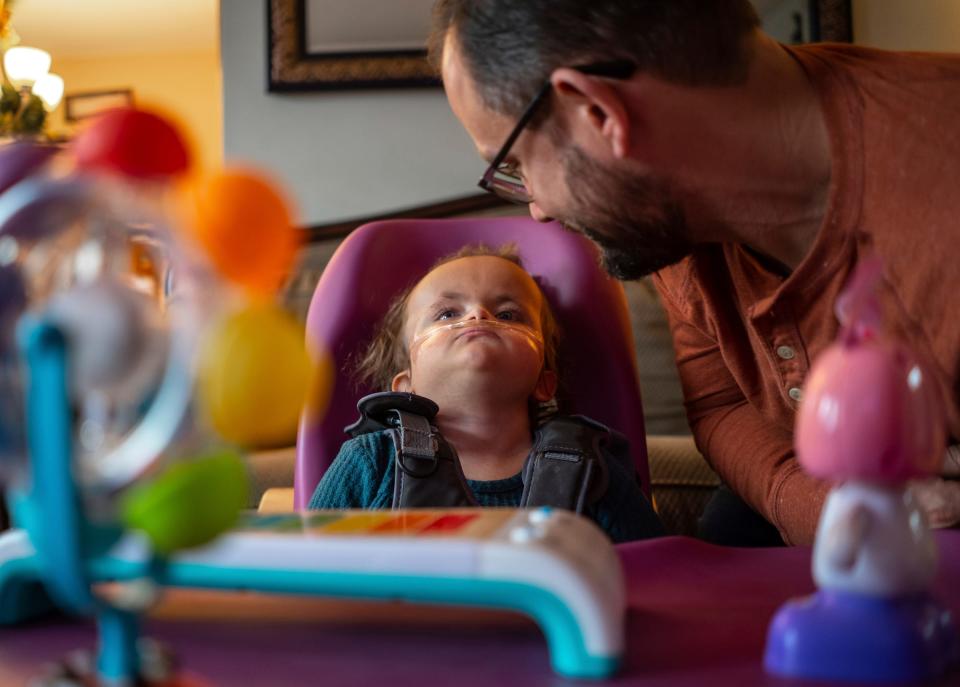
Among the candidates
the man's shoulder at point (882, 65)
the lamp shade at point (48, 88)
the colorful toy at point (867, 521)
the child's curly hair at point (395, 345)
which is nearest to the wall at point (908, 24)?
the man's shoulder at point (882, 65)

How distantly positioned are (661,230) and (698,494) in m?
1.01

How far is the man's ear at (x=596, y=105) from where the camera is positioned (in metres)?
1.07

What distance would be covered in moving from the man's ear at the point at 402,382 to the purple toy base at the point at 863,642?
1.03 meters

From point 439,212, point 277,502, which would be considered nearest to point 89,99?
point 439,212

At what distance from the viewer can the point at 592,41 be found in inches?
43.3

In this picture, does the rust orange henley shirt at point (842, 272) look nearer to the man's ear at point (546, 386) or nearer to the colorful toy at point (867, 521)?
the man's ear at point (546, 386)

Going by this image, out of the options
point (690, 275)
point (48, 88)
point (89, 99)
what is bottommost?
point (89, 99)

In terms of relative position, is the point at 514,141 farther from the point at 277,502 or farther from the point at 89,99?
the point at 89,99

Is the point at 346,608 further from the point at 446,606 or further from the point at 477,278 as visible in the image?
the point at 477,278

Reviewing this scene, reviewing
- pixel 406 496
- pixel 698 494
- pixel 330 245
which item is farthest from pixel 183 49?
pixel 406 496

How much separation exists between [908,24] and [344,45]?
1.56 m

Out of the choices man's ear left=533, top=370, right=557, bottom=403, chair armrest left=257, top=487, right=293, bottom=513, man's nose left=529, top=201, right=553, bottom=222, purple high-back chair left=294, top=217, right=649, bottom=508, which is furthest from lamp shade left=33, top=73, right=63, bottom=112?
man's nose left=529, top=201, right=553, bottom=222

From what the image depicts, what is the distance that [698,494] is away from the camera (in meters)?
2.09

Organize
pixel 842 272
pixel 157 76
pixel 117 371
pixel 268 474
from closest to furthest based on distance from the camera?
pixel 117 371 → pixel 842 272 → pixel 268 474 → pixel 157 76
